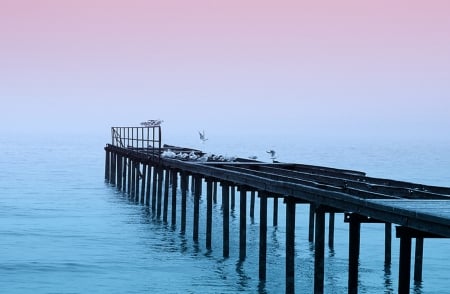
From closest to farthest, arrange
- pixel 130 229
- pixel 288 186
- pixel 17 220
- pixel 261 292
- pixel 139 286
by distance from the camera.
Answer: pixel 288 186 → pixel 261 292 → pixel 139 286 → pixel 130 229 → pixel 17 220

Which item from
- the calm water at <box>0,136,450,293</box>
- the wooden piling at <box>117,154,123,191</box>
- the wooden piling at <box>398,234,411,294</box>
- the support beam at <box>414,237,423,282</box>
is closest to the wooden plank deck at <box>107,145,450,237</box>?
the wooden piling at <box>398,234,411,294</box>

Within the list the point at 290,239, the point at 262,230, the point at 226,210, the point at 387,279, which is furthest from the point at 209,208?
the point at 290,239

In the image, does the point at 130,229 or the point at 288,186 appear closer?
the point at 288,186

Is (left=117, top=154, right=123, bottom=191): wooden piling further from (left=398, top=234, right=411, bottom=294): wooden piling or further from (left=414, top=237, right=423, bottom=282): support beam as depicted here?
(left=398, top=234, right=411, bottom=294): wooden piling

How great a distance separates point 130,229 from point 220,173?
13.5m

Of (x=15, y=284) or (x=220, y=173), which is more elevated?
(x=220, y=173)

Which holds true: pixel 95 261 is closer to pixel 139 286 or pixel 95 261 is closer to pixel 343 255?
pixel 139 286

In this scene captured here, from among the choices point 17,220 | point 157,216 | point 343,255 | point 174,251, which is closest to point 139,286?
point 174,251

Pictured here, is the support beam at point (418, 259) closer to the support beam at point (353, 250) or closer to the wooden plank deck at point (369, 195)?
the wooden plank deck at point (369, 195)

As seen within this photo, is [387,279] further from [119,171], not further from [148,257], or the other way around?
[119,171]

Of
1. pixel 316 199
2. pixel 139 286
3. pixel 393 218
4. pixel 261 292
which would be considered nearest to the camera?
pixel 393 218

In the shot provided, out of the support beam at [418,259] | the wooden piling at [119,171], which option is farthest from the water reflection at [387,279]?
the wooden piling at [119,171]

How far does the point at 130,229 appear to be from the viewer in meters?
39.7

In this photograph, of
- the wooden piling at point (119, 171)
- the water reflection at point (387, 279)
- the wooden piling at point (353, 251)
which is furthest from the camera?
the wooden piling at point (119, 171)
